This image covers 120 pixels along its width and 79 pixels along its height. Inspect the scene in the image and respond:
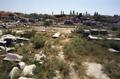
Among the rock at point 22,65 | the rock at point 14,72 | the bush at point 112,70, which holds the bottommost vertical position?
the bush at point 112,70

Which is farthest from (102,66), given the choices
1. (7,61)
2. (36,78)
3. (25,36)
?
(25,36)

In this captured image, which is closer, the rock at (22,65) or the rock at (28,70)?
the rock at (28,70)

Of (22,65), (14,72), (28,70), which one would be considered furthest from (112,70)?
(14,72)

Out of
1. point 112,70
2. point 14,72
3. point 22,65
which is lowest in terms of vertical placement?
point 112,70

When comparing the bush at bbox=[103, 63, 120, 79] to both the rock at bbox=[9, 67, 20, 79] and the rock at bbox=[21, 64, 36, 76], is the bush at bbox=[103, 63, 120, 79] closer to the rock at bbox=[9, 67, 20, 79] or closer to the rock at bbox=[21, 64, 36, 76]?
the rock at bbox=[21, 64, 36, 76]

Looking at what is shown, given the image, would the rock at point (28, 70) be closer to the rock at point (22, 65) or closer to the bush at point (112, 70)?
the rock at point (22, 65)

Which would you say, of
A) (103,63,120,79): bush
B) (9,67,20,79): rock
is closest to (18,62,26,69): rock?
(9,67,20,79): rock

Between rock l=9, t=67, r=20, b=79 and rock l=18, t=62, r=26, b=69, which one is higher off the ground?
rock l=18, t=62, r=26, b=69

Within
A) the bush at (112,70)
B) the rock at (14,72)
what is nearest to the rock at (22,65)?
the rock at (14,72)

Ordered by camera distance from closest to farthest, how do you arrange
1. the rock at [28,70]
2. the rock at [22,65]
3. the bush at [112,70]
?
1. the rock at [28,70]
2. the rock at [22,65]
3. the bush at [112,70]

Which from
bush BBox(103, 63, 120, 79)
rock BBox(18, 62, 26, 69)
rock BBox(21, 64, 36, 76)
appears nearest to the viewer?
rock BBox(21, 64, 36, 76)

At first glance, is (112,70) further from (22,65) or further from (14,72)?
(14,72)

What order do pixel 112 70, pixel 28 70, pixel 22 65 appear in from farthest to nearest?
1. pixel 112 70
2. pixel 22 65
3. pixel 28 70

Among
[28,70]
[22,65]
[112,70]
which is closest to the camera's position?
[28,70]
